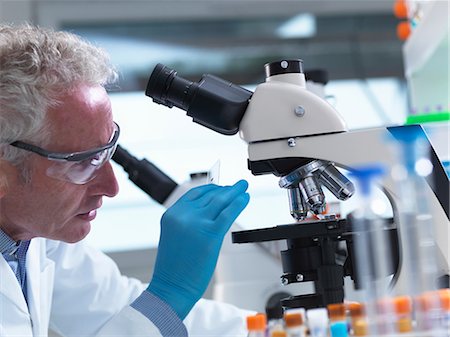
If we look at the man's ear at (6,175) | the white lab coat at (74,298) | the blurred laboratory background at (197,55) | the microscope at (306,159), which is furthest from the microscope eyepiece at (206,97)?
the blurred laboratory background at (197,55)

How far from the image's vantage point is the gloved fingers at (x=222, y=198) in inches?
50.6

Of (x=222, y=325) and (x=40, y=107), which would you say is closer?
(x=40, y=107)

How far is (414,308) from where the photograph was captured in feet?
3.03

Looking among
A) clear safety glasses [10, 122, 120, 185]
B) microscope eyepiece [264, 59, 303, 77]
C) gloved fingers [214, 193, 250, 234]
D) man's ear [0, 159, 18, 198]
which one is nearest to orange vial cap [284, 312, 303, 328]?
gloved fingers [214, 193, 250, 234]

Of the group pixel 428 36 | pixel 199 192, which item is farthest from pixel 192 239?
pixel 428 36

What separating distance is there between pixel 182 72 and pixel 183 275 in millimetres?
1912

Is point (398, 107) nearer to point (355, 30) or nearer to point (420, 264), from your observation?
point (355, 30)

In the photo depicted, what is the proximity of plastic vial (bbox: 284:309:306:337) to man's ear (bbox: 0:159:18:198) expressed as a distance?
74 cm

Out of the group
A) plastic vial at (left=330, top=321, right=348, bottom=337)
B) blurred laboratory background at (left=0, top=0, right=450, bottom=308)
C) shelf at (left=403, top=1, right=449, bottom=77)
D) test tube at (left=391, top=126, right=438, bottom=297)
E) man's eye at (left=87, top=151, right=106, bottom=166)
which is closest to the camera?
plastic vial at (left=330, top=321, right=348, bottom=337)

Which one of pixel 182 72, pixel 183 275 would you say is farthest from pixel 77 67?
pixel 182 72

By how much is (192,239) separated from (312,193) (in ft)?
0.86

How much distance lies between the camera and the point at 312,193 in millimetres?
1189

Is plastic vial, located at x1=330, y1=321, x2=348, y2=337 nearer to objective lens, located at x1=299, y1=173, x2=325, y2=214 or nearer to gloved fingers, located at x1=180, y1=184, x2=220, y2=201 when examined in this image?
objective lens, located at x1=299, y1=173, x2=325, y2=214

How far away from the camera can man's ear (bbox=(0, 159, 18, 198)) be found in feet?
4.60
